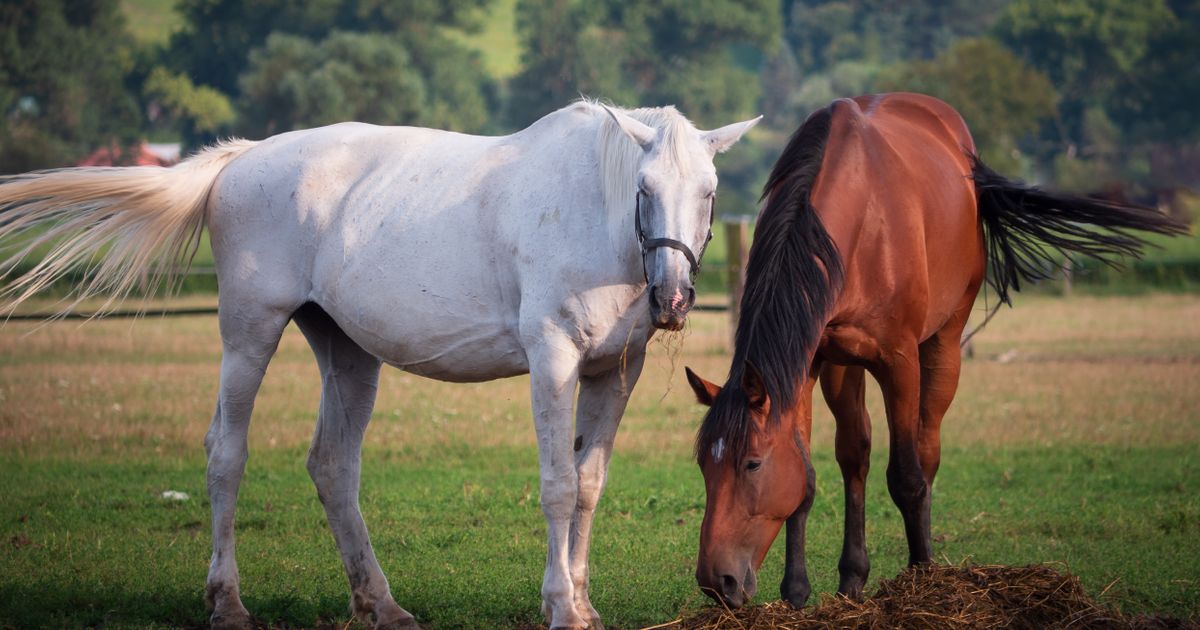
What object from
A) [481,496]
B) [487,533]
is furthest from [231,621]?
[481,496]

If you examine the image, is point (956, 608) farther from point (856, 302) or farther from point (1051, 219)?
point (1051, 219)

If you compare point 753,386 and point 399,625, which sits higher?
point 753,386

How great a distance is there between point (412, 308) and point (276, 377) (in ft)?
28.3

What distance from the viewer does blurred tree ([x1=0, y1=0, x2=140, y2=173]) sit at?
165 feet

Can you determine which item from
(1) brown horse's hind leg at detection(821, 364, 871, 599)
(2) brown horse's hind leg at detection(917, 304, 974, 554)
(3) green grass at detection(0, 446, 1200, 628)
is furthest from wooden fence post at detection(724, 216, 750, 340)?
(1) brown horse's hind leg at detection(821, 364, 871, 599)

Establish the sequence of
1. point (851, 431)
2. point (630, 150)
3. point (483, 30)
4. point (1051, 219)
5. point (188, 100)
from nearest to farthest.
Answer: point (630, 150) < point (851, 431) < point (1051, 219) < point (188, 100) < point (483, 30)

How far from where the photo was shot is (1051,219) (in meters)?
5.79

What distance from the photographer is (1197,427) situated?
9.97 m

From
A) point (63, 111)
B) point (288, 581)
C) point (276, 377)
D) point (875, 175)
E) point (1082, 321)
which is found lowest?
point (63, 111)

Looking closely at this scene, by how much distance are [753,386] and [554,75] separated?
187 ft

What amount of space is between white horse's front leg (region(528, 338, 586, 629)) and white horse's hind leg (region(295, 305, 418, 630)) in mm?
772

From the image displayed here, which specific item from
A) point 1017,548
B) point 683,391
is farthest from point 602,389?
point 683,391

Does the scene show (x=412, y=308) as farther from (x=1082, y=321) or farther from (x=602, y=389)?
(x=1082, y=321)

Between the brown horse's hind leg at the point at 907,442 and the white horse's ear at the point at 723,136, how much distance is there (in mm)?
1076
